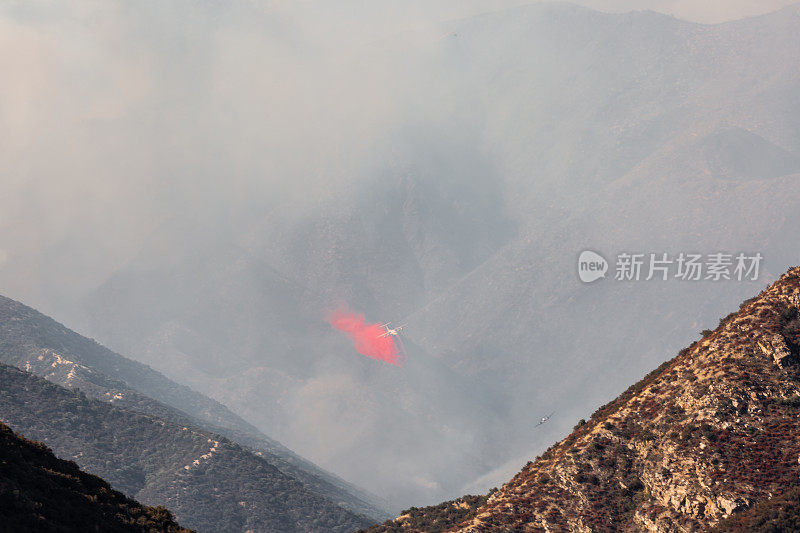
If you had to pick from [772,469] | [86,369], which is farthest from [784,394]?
[86,369]

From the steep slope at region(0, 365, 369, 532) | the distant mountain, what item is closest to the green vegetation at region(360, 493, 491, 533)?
the distant mountain

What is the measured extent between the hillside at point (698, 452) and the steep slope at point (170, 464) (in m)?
78.3

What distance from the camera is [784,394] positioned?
163 ft

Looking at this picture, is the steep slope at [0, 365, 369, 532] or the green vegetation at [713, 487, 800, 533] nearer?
the green vegetation at [713, 487, 800, 533]

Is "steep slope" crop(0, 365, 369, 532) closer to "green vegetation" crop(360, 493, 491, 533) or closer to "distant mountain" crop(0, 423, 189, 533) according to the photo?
"green vegetation" crop(360, 493, 491, 533)

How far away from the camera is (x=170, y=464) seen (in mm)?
131250

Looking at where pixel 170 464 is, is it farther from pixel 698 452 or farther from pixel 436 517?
pixel 698 452

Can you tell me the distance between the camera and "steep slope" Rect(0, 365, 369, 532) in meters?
122

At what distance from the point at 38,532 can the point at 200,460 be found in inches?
3971

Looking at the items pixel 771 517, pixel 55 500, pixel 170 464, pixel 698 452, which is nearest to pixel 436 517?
pixel 698 452

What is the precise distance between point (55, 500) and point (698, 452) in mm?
42297

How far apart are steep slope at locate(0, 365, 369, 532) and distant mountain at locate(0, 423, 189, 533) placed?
72.1m

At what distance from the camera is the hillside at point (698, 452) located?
46469 mm

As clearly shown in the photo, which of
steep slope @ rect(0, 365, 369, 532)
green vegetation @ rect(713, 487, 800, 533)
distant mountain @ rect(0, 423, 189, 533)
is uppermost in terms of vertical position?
green vegetation @ rect(713, 487, 800, 533)
